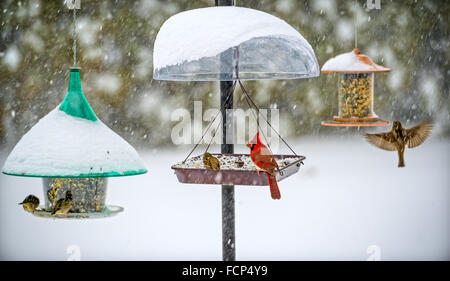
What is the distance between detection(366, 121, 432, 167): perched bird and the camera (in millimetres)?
3158

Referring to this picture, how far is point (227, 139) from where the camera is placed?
3.11 m

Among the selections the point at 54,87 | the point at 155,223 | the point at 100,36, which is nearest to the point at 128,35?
the point at 100,36

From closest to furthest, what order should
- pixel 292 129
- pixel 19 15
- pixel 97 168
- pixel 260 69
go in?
pixel 97 168
pixel 260 69
pixel 19 15
pixel 292 129

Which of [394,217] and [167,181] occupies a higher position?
[167,181]

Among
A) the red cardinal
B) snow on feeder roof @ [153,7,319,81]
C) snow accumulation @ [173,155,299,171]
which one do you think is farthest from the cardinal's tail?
snow on feeder roof @ [153,7,319,81]

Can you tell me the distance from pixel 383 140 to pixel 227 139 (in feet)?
3.03

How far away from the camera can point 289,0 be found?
5148 millimetres

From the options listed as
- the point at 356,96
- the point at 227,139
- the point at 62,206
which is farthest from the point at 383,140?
the point at 62,206

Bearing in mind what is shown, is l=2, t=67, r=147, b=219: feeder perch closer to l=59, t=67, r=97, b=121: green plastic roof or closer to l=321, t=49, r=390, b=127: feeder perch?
l=59, t=67, r=97, b=121: green plastic roof

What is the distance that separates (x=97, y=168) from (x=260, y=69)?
1.55 m

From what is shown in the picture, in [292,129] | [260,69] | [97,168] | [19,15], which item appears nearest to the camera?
[97,168]

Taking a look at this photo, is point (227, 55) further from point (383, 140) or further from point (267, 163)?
point (383, 140)

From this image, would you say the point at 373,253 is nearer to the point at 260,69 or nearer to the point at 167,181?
the point at 167,181

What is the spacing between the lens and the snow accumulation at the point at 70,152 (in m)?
1.97
